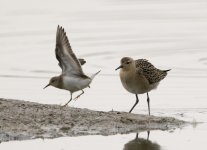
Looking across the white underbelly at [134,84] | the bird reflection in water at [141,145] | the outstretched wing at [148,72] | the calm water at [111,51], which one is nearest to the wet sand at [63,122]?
the calm water at [111,51]

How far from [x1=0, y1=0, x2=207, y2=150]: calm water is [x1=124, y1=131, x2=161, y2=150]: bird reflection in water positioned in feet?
0.26

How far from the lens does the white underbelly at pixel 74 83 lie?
13.1 meters

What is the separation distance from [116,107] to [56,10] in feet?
31.0

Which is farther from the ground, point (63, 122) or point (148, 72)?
point (148, 72)

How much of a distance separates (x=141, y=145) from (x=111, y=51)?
819 centimetres

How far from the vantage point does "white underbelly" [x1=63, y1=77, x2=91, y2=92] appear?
13070 millimetres

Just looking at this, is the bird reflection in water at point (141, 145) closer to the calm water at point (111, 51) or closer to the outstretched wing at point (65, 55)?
the calm water at point (111, 51)

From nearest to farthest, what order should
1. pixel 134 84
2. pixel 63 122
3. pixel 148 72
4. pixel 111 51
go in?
pixel 63 122, pixel 134 84, pixel 148 72, pixel 111 51

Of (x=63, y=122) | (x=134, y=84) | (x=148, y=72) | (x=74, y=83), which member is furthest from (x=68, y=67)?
(x=63, y=122)

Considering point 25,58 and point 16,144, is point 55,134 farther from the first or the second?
point 25,58

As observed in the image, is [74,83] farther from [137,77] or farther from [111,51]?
[111,51]

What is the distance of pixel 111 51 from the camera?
60.1 ft

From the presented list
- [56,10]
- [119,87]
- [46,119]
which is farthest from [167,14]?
[46,119]

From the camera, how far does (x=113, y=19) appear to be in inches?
839
